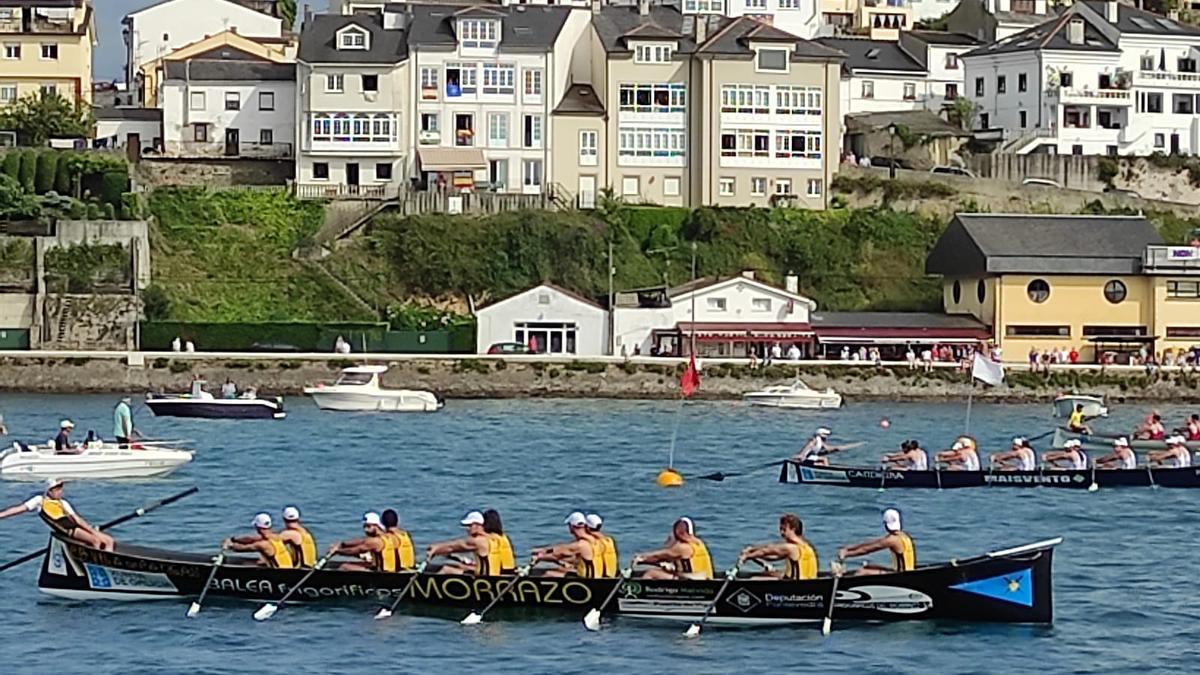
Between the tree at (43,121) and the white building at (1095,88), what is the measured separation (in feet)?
140

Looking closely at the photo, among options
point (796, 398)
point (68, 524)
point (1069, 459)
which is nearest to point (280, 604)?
point (68, 524)

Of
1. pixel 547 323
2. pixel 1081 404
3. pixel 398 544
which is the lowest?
pixel 398 544

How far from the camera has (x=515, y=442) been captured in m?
61.6

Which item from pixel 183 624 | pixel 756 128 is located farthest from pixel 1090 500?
pixel 756 128

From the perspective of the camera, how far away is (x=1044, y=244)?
85.7 m

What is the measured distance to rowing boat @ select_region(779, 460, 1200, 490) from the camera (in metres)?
48.4

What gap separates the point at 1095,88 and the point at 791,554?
258ft

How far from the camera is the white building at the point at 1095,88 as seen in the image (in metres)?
104

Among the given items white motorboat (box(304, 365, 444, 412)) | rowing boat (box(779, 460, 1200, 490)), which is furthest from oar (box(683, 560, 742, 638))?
white motorboat (box(304, 365, 444, 412))

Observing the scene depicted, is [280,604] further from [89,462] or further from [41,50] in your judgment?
[41,50]

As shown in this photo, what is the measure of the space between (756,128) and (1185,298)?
20.3 meters

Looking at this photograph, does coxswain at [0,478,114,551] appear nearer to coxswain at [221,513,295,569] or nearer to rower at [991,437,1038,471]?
coxswain at [221,513,295,569]

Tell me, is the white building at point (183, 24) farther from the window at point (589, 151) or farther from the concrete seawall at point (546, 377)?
the concrete seawall at point (546, 377)

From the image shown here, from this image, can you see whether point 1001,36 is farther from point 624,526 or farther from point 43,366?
point 624,526
